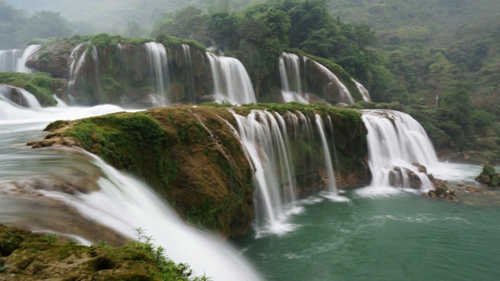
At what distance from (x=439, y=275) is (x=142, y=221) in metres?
7.22

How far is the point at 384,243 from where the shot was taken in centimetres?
945

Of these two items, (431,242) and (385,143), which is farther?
(385,143)

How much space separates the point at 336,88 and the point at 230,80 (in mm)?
9346

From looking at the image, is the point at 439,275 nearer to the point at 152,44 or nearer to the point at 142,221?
the point at 142,221

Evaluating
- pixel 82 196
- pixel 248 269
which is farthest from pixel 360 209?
pixel 82 196

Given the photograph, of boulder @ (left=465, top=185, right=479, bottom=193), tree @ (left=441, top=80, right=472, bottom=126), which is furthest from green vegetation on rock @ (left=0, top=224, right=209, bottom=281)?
tree @ (left=441, top=80, right=472, bottom=126)

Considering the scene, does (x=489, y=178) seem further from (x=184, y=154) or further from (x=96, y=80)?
(x=96, y=80)

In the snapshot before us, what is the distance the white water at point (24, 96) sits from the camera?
47.3 ft

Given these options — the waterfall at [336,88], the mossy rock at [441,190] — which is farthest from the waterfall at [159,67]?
the mossy rock at [441,190]

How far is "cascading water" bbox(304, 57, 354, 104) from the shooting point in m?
27.0

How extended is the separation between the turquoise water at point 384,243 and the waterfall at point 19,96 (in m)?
12.6

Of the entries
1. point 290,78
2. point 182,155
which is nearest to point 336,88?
point 290,78

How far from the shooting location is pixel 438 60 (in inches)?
1886

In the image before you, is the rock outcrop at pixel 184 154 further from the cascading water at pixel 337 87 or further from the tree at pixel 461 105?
the tree at pixel 461 105
